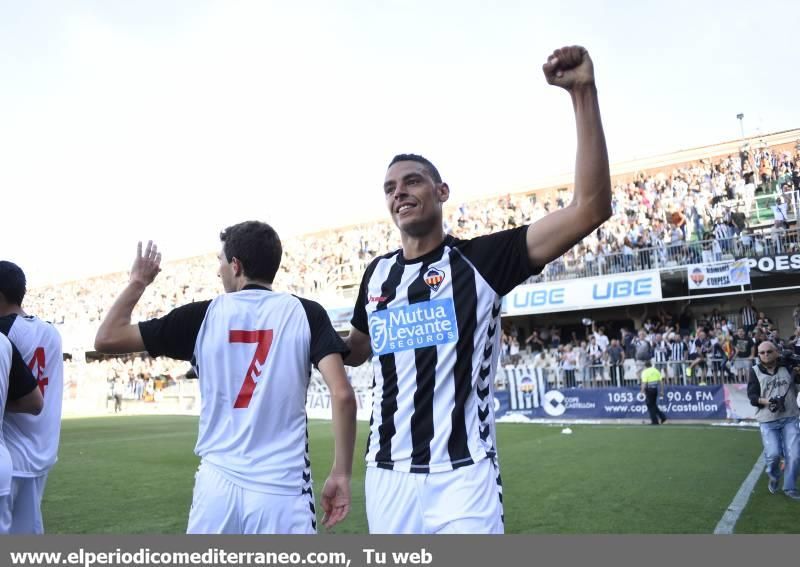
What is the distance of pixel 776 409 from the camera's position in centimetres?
887

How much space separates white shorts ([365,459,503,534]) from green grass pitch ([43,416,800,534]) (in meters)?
4.24

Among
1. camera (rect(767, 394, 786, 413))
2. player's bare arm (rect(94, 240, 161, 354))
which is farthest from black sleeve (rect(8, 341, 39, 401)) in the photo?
camera (rect(767, 394, 786, 413))

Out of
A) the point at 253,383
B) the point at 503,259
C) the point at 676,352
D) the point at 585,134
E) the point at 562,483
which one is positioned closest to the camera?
the point at 585,134

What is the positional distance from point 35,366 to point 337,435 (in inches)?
103

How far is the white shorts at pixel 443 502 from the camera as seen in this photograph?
9.30ft

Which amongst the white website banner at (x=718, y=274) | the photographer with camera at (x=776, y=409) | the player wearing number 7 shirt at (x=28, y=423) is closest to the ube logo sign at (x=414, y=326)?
the player wearing number 7 shirt at (x=28, y=423)

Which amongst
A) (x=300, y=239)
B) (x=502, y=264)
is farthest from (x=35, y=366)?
(x=300, y=239)

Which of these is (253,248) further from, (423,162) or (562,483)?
(562,483)

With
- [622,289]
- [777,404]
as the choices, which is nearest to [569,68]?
[777,404]

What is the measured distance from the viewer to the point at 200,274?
45.7m

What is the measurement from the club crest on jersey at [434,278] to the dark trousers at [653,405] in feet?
57.1

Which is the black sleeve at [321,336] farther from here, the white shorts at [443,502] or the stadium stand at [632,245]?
the stadium stand at [632,245]

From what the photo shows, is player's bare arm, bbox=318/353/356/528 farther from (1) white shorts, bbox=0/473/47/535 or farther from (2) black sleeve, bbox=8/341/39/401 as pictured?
(1) white shorts, bbox=0/473/47/535

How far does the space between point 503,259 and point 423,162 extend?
722 mm
